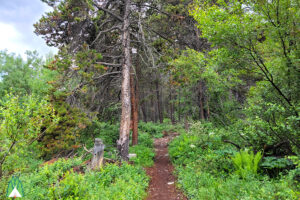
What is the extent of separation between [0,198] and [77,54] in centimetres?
515

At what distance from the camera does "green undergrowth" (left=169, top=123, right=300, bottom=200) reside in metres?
3.48

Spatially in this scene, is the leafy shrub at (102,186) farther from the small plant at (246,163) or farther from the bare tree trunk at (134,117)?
the bare tree trunk at (134,117)

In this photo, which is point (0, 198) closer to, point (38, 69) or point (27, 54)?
point (38, 69)

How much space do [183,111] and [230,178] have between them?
7431 millimetres

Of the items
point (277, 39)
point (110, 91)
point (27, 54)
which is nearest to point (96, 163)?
point (110, 91)

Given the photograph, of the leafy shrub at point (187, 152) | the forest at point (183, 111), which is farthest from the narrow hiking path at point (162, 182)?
the leafy shrub at point (187, 152)

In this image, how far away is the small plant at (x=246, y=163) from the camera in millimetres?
4587

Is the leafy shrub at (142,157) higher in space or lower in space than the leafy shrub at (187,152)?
lower

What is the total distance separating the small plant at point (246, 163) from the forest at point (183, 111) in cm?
3

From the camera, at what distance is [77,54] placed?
706 cm

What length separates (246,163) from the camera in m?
4.71

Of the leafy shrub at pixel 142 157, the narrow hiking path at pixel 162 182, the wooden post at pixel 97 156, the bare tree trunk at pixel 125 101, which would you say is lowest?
the narrow hiking path at pixel 162 182

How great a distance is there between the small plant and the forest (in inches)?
1.1

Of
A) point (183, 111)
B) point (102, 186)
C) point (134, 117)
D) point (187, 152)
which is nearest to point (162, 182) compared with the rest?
point (187, 152)
